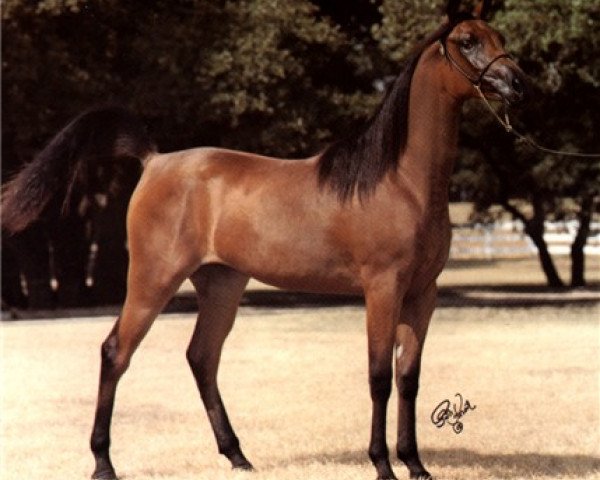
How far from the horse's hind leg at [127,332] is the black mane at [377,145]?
53.7 inches

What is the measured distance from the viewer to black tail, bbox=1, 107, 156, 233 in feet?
31.8

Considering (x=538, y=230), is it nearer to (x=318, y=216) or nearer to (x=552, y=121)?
(x=552, y=121)

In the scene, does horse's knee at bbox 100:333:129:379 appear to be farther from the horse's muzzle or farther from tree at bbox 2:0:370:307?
tree at bbox 2:0:370:307

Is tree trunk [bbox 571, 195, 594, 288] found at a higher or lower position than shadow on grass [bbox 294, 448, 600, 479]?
lower

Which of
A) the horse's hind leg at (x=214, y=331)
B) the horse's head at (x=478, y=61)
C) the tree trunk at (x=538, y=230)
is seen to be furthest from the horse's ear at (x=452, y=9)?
the tree trunk at (x=538, y=230)

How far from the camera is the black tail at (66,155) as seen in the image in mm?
9688

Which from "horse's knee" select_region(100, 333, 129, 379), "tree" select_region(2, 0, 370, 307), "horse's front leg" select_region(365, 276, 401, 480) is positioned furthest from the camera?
"tree" select_region(2, 0, 370, 307)

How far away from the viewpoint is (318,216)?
8523mm

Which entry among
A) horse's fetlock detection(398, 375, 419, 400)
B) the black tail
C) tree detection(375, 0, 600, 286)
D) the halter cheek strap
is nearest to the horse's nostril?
the halter cheek strap

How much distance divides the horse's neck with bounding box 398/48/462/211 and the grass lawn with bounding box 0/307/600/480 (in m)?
1.92

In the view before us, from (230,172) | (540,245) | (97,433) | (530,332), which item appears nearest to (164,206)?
(230,172)

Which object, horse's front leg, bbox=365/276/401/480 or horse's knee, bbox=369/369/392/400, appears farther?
horse's knee, bbox=369/369/392/400

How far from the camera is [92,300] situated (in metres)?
31.3

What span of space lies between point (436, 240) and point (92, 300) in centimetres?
2372
